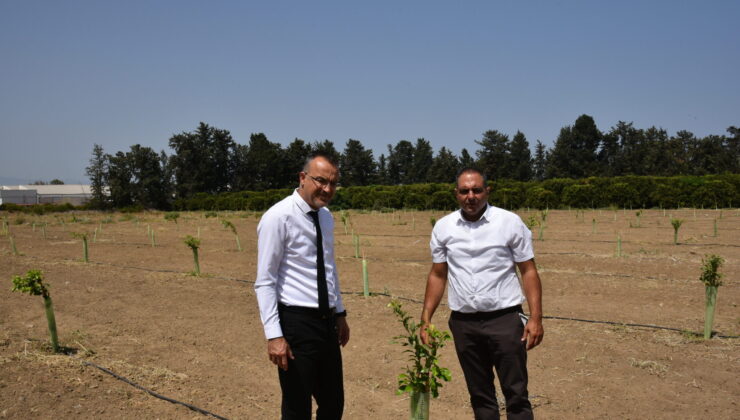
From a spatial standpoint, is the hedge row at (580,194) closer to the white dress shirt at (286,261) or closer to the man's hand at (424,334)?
the man's hand at (424,334)

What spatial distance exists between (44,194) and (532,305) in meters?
86.1

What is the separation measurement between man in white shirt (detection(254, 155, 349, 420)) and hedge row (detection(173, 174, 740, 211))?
21.9 meters

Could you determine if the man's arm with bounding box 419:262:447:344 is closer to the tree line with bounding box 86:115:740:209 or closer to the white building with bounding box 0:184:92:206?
the tree line with bounding box 86:115:740:209

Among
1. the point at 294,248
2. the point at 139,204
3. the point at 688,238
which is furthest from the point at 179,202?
the point at 294,248

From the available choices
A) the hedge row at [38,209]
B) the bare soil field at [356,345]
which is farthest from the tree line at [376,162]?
the bare soil field at [356,345]

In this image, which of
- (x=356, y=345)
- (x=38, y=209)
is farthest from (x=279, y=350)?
(x=38, y=209)

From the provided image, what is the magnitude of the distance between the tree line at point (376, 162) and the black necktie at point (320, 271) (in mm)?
40174

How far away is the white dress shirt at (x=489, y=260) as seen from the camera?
102 inches

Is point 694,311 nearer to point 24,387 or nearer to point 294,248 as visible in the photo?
point 294,248

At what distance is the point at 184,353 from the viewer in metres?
5.06

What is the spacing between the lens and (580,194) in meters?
28.0

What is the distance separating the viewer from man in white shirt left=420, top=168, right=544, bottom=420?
2535mm

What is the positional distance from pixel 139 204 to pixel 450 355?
51.3 meters

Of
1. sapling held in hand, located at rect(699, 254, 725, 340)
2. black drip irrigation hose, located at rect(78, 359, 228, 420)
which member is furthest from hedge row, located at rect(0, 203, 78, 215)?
sapling held in hand, located at rect(699, 254, 725, 340)
